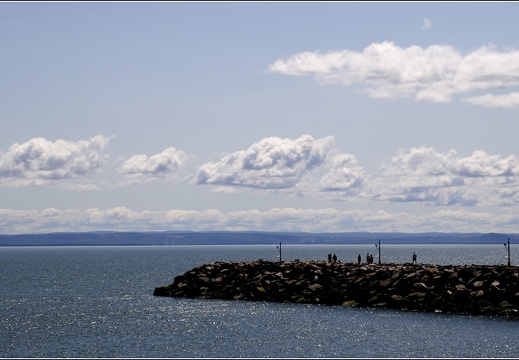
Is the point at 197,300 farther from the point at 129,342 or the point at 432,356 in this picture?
the point at 432,356

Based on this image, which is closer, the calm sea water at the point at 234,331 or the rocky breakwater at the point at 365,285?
the calm sea water at the point at 234,331

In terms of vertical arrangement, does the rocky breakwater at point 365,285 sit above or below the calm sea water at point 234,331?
above

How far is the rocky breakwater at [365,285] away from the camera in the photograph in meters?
64.7

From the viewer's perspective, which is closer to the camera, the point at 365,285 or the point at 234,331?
the point at 234,331

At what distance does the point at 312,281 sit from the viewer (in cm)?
7825

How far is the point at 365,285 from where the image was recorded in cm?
7306

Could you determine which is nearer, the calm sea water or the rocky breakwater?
the calm sea water

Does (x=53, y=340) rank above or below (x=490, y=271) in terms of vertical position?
below

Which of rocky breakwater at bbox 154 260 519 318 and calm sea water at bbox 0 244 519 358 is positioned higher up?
rocky breakwater at bbox 154 260 519 318

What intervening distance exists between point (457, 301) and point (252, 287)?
22648 mm

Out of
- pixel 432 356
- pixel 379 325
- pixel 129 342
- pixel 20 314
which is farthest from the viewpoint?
pixel 20 314

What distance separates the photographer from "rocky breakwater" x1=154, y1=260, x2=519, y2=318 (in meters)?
64.7

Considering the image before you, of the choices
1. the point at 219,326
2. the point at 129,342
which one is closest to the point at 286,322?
the point at 219,326

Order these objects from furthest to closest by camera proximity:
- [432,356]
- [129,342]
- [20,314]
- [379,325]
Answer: [20,314], [379,325], [129,342], [432,356]
